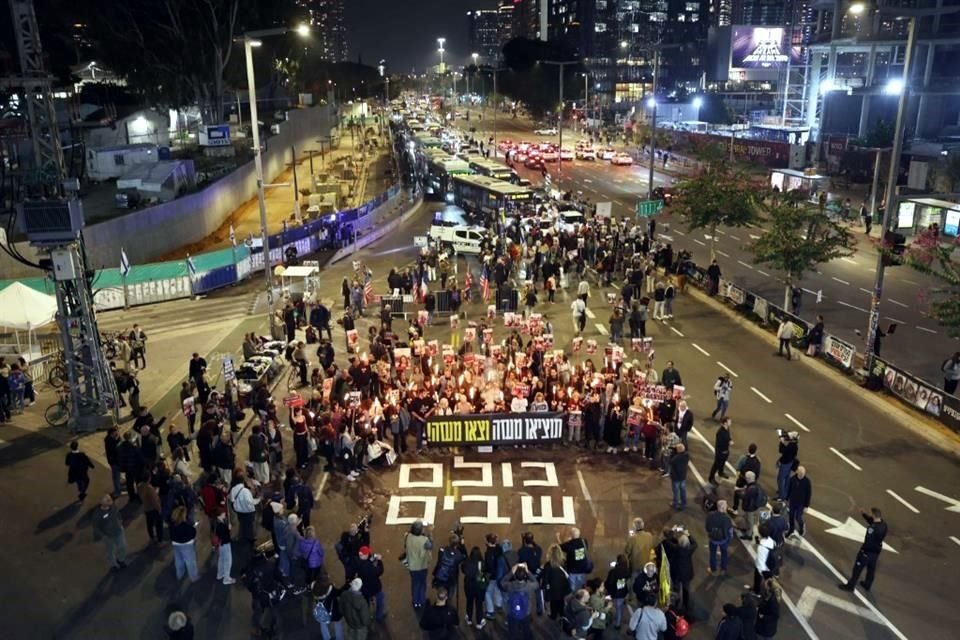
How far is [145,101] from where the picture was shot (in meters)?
Answer: 66.9

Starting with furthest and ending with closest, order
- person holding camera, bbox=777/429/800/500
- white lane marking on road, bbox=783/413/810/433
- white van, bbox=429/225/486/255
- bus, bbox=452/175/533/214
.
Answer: bus, bbox=452/175/533/214 < white van, bbox=429/225/486/255 < white lane marking on road, bbox=783/413/810/433 < person holding camera, bbox=777/429/800/500

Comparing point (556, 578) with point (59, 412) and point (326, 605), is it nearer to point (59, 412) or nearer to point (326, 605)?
point (326, 605)

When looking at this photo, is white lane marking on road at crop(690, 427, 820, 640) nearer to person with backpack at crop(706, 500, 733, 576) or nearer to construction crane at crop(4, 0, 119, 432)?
person with backpack at crop(706, 500, 733, 576)

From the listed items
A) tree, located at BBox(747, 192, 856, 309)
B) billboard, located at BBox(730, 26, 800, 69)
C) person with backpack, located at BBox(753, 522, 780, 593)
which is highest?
billboard, located at BBox(730, 26, 800, 69)

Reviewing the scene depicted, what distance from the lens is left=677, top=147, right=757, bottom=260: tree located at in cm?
3278

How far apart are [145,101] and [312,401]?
2290 inches

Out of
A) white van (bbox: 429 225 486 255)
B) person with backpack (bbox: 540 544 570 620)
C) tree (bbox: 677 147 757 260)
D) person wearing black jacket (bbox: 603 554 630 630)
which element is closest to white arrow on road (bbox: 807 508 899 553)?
person wearing black jacket (bbox: 603 554 630 630)

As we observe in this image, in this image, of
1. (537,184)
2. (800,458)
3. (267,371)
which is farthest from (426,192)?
(800,458)

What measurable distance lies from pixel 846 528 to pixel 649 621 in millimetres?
6649

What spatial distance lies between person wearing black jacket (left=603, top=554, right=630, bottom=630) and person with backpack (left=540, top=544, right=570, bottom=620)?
0.63 m

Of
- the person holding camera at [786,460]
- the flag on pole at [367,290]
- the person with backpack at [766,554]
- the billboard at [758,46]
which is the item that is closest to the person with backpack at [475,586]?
the person with backpack at [766,554]

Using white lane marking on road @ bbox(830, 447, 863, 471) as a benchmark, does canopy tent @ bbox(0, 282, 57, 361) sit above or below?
above

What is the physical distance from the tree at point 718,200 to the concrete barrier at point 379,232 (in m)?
17.5

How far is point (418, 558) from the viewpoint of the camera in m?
11.9
